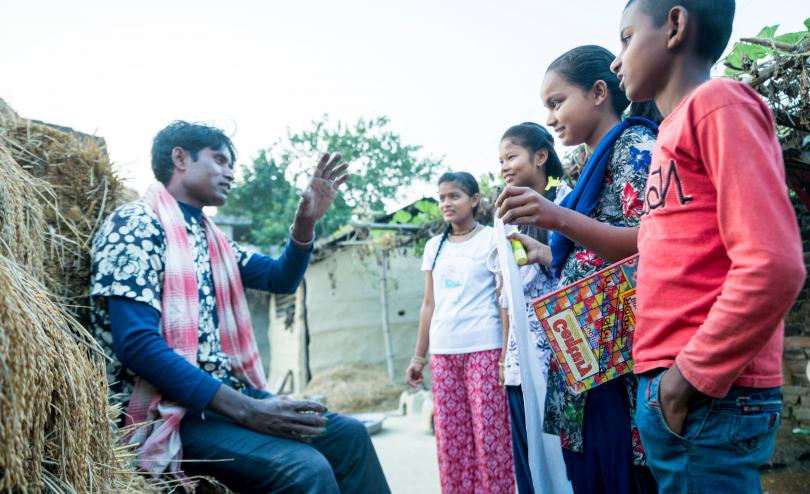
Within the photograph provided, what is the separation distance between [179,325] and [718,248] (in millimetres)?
1751

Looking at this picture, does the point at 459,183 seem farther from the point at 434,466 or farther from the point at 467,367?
the point at 434,466

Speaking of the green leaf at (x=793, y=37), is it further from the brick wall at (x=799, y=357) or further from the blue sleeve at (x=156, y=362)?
the blue sleeve at (x=156, y=362)

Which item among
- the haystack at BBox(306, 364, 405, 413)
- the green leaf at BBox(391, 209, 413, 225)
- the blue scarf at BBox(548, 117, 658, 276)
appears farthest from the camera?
the haystack at BBox(306, 364, 405, 413)

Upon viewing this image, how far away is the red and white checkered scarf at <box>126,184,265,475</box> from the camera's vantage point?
1.80 metres

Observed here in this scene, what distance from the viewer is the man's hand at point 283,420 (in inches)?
73.5

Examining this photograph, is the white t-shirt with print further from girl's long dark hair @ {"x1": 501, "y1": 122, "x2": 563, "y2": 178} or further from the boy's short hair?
the boy's short hair

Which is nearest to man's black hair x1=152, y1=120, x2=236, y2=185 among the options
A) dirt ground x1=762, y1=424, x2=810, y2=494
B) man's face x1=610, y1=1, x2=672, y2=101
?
man's face x1=610, y1=1, x2=672, y2=101

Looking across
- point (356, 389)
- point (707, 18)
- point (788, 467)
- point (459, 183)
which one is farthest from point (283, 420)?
point (356, 389)

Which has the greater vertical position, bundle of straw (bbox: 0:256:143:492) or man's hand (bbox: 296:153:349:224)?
man's hand (bbox: 296:153:349:224)

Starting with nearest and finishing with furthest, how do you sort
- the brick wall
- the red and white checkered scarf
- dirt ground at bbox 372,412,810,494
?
the red and white checkered scarf, dirt ground at bbox 372,412,810,494, the brick wall

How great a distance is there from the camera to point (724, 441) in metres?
0.99

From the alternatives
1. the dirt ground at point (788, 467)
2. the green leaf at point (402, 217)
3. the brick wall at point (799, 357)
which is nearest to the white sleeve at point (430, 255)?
the dirt ground at point (788, 467)

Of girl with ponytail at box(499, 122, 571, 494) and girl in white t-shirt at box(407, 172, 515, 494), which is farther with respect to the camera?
girl in white t-shirt at box(407, 172, 515, 494)

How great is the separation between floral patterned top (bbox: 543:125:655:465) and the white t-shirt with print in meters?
1.30
